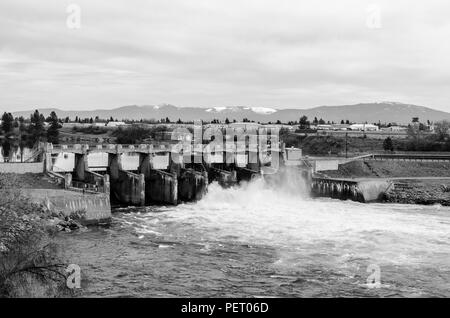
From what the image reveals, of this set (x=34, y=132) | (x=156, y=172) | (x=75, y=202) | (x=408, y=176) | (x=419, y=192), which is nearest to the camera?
(x=75, y=202)

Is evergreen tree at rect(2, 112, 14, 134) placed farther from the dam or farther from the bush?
the bush

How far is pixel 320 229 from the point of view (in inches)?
2140

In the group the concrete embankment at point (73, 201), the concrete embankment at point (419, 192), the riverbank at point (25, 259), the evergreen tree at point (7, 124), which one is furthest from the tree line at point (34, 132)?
the riverbank at point (25, 259)

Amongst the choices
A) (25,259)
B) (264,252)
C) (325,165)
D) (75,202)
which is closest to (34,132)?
(325,165)

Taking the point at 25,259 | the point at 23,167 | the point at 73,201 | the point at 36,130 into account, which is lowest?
the point at 73,201

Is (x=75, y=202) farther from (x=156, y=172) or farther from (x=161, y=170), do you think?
(x=161, y=170)

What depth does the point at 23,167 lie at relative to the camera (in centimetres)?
6625

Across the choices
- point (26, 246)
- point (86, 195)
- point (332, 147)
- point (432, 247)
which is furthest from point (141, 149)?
point (332, 147)

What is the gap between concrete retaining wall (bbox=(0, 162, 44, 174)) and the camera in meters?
64.8

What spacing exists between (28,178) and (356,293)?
42.3 m

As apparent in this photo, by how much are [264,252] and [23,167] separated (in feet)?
113

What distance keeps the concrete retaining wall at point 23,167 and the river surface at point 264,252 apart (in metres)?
10.9

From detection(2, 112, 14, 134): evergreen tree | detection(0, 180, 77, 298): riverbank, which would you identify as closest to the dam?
detection(0, 180, 77, 298): riverbank

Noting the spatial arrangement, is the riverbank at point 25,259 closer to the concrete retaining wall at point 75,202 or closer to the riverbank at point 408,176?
the concrete retaining wall at point 75,202
